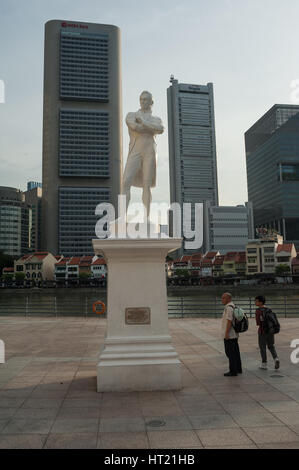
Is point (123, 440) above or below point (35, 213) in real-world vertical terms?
below

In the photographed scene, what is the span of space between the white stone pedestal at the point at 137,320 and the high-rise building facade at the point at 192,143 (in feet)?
481

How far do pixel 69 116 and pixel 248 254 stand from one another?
7705cm

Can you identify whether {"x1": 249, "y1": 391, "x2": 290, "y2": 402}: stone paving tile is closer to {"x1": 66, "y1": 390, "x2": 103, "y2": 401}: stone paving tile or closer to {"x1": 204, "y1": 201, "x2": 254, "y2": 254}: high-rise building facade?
{"x1": 66, "y1": 390, "x2": 103, "y2": 401}: stone paving tile

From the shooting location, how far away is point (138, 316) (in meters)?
6.02

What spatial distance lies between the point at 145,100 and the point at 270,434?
580 cm

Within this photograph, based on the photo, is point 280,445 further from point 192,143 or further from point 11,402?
point 192,143

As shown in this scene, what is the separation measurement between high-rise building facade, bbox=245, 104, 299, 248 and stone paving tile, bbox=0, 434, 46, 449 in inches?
4896

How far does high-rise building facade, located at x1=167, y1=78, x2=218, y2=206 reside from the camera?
155750mm

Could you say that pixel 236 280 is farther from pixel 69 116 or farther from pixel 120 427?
pixel 69 116

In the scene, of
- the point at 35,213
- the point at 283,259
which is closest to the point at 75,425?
the point at 283,259

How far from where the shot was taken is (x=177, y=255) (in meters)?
147

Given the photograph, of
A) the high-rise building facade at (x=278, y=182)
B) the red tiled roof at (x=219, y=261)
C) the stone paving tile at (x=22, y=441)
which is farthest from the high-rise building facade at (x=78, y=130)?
the stone paving tile at (x=22, y=441)

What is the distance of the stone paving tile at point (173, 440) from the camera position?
11.8 feet

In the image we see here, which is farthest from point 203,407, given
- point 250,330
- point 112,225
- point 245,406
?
point 250,330
